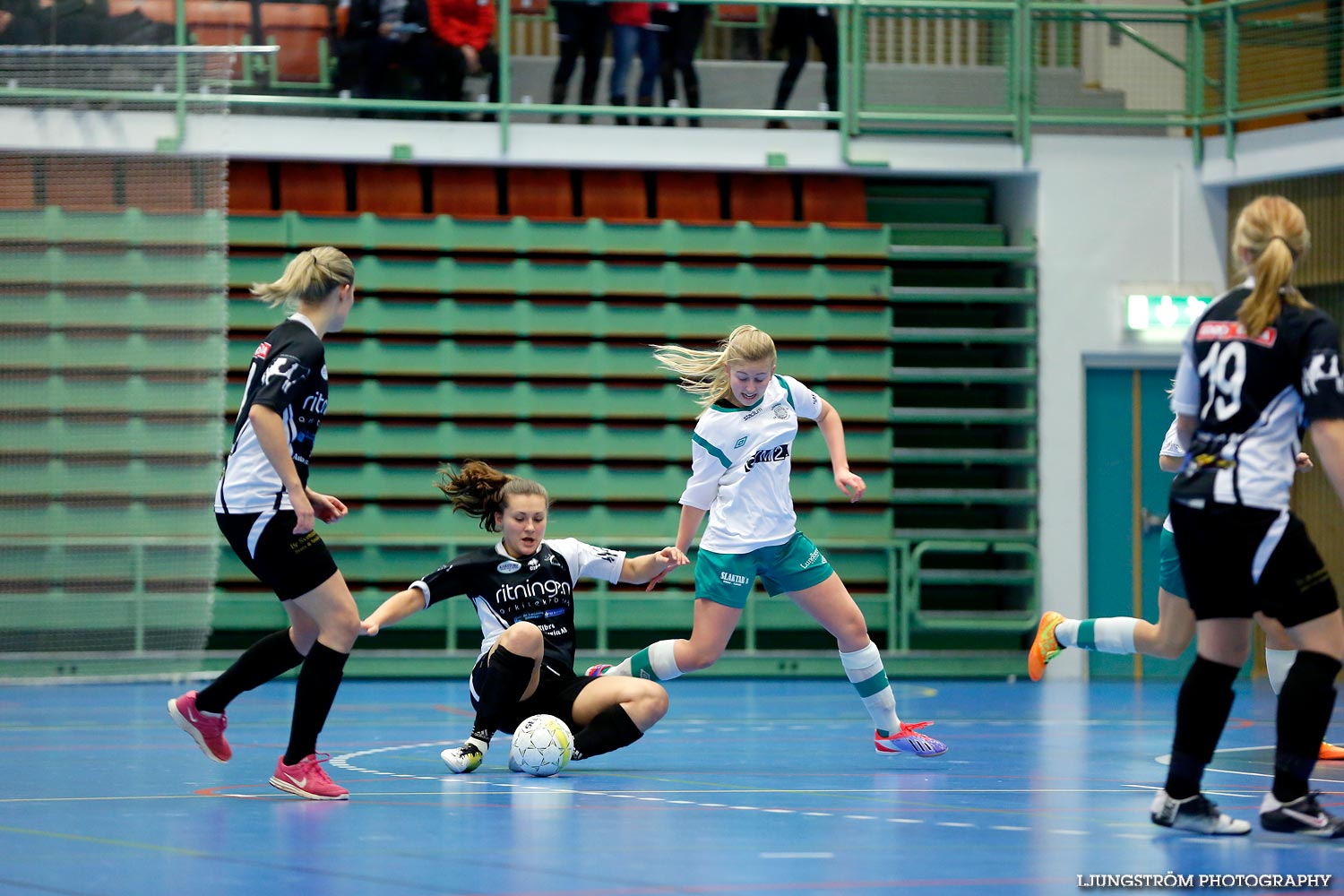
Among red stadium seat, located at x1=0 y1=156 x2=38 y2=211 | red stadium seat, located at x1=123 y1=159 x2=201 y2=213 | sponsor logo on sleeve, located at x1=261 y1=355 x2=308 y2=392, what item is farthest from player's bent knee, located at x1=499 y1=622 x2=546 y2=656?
red stadium seat, located at x1=0 y1=156 x2=38 y2=211

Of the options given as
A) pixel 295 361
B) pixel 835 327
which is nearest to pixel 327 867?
pixel 295 361

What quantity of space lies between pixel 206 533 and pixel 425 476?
68.9 inches

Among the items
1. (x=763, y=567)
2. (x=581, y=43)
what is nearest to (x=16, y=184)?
(x=581, y=43)

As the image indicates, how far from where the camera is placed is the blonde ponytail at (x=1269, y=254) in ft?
14.5

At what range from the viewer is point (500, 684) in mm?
5992

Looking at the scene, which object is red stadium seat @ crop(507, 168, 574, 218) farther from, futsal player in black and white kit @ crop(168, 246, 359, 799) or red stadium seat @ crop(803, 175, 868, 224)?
futsal player in black and white kit @ crop(168, 246, 359, 799)

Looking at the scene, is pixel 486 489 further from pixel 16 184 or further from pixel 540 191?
pixel 540 191

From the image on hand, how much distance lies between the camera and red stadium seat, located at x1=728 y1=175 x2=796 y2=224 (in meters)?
12.8

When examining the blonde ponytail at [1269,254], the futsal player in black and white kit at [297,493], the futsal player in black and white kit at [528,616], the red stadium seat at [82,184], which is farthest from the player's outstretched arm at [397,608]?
the red stadium seat at [82,184]

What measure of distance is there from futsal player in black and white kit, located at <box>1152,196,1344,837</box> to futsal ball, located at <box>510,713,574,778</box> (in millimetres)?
2243

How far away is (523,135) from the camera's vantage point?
12.1 metres

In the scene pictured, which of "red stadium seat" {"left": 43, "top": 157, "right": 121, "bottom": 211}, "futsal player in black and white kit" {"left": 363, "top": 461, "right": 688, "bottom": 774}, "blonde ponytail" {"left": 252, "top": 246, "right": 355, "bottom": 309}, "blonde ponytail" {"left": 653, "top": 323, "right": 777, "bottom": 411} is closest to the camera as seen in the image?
"blonde ponytail" {"left": 252, "top": 246, "right": 355, "bottom": 309}

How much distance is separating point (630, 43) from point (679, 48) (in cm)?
38

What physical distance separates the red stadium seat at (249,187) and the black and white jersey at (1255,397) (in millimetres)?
8966
